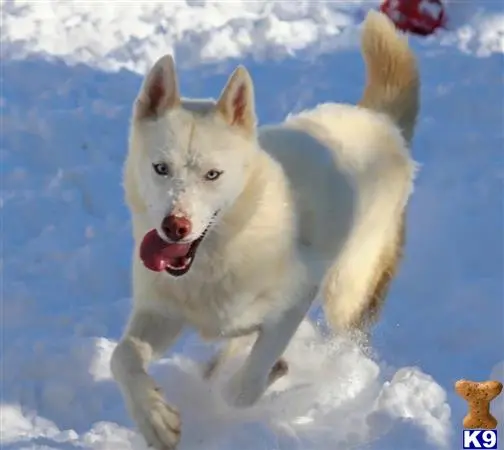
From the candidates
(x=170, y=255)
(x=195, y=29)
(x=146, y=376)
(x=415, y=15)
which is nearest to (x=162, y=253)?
(x=170, y=255)

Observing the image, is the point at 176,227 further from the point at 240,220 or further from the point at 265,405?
the point at 265,405

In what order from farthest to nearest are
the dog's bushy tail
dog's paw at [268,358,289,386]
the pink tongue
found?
the dog's bushy tail, dog's paw at [268,358,289,386], the pink tongue

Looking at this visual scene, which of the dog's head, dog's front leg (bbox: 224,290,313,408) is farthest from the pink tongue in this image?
dog's front leg (bbox: 224,290,313,408)

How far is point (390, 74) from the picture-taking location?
14.6ft

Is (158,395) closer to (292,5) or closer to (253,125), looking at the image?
(253,125)

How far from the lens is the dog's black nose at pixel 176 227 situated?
3035 millimetres

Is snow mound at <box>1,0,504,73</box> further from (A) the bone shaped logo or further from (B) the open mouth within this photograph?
(A) the bone shaped logo

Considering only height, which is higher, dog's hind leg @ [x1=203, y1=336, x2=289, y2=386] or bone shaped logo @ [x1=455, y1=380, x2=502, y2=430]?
bone shaped logo @ [x1=455, y1=380, x2=502, y2=430]

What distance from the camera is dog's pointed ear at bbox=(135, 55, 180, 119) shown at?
131 inches

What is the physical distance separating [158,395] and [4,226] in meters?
1.96

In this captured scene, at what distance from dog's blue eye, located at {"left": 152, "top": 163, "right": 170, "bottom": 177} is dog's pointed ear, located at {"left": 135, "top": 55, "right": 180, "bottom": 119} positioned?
0.76ft

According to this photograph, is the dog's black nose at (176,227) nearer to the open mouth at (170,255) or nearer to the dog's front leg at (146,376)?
the open mouth at (170,255)

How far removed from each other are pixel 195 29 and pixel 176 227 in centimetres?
412

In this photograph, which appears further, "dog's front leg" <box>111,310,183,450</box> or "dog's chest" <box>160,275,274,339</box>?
"dog's chest" <box>160,275,274,339</box>
